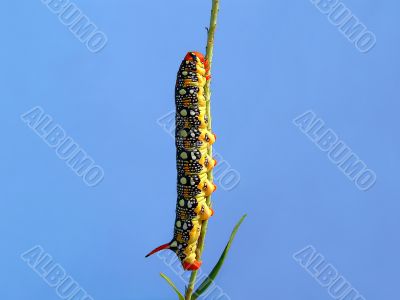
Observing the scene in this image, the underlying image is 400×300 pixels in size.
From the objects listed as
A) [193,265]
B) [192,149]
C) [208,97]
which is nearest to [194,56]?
[208,97]

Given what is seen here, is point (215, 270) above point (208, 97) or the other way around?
the other way around

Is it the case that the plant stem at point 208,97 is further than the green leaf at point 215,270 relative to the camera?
No

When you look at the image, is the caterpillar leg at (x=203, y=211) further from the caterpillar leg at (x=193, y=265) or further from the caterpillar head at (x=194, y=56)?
the caterpillar head at (x=194, y=56)

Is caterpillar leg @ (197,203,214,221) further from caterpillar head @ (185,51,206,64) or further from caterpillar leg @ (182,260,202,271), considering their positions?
caterpillar head @ (185,51,206,64)

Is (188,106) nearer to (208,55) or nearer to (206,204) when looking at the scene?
(208,55)

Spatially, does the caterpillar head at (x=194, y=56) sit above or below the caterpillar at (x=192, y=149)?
above

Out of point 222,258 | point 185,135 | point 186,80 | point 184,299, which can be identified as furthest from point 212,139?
point 184,299

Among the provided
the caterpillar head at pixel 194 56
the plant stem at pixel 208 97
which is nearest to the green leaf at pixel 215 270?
the plant stem at pixel 208 97

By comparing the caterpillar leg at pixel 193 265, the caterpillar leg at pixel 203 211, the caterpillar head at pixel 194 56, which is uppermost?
the caterpillar head at pixel 194 56

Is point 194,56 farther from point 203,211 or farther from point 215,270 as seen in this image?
point 215,270
